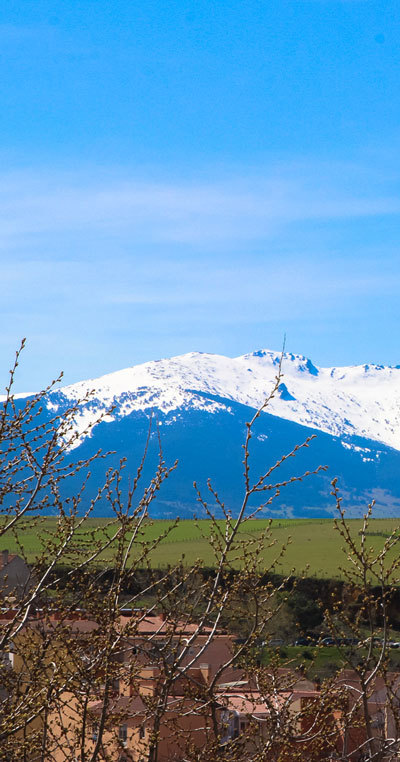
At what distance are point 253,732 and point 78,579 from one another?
5.54 feet

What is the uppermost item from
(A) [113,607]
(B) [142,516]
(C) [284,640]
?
(B) [142,516]

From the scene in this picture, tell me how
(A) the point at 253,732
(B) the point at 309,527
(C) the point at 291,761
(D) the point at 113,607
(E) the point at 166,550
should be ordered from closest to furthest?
(D) the point at 113,607 < (A) the point at 253,732 < (C) the point at 291,761 < (E) the point at 166,550 < (B) the point at 309,527

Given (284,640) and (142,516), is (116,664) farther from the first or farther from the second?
(284,640)

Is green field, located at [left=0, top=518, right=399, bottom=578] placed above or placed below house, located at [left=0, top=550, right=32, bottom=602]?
above

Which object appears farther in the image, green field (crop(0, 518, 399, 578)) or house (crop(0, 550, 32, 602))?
green field (crop(0, 518, 399, 578))

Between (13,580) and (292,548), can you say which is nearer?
(13,580)

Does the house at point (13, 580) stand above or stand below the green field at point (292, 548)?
below

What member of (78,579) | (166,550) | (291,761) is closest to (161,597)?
(78,579)

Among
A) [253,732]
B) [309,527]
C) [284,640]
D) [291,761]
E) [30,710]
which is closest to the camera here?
[30,710]

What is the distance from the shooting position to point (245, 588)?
6605 millimetres

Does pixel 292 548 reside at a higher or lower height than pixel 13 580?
higher

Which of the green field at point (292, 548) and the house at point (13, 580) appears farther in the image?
the green field at point (292, 548)

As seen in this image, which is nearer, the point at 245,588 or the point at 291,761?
the point at 245,588

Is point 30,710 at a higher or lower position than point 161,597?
lower
